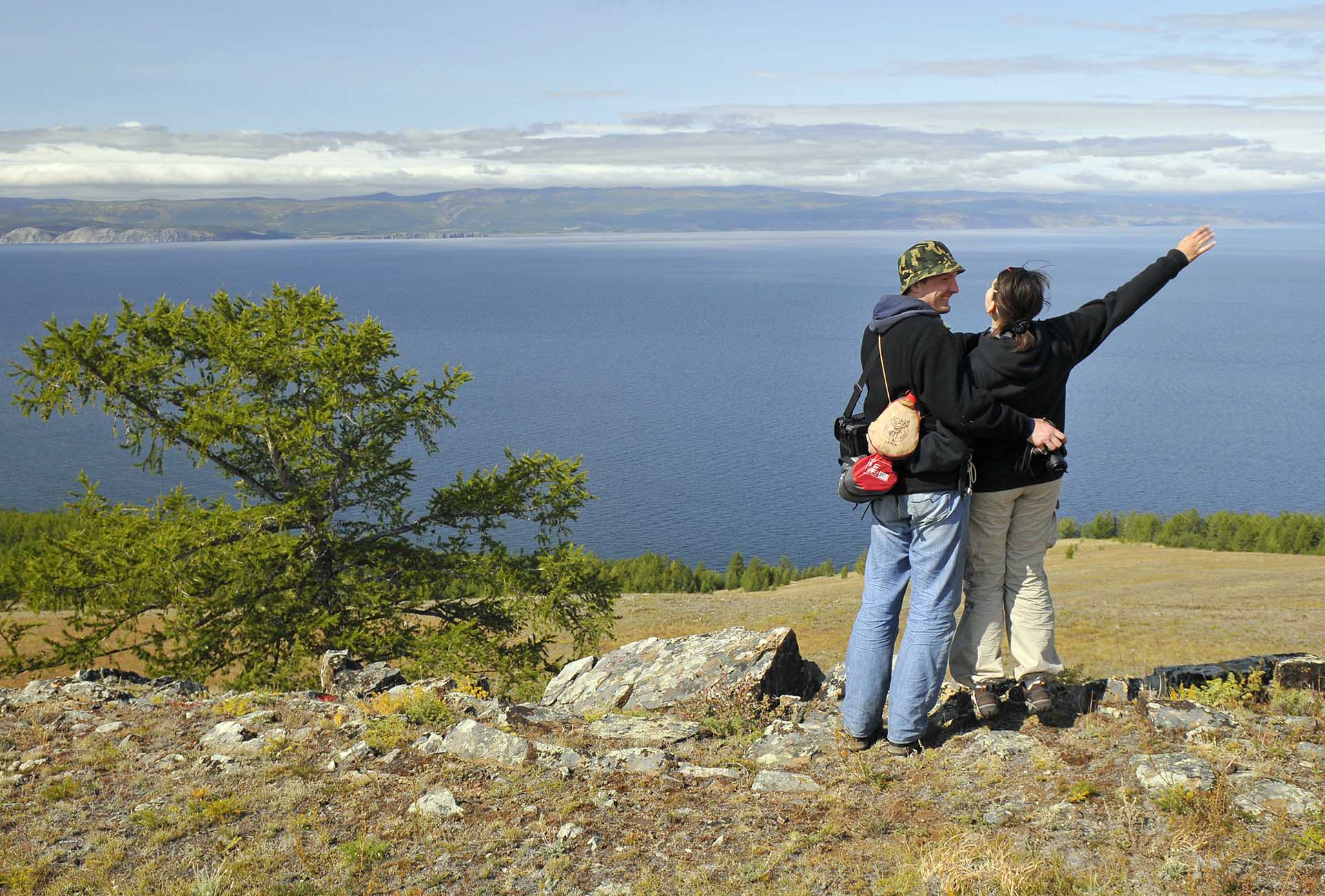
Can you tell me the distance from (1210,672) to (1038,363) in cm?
369

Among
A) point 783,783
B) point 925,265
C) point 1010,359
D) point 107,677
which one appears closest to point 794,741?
point 783,783

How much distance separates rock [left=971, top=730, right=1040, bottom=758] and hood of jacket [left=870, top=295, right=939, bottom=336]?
2749 millimetres

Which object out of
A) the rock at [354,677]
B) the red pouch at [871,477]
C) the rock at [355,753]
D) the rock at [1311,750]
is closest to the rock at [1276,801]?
the rock at [1311,750]

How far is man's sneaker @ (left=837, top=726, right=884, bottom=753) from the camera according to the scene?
20.2 feet

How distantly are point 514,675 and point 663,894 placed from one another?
10.2 m

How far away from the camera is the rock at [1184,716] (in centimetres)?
612

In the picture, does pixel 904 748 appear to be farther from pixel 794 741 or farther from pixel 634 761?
pixel 634 761

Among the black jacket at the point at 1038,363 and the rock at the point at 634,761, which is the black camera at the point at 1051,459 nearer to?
the black jacket at the point at 1038,363

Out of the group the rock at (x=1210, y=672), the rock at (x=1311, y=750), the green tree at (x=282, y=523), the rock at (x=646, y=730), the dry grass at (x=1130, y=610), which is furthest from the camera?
the dry grass at (x=1130, y=610)

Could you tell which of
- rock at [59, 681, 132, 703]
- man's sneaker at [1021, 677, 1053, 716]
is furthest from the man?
rock at [59, 681, 132, 703]

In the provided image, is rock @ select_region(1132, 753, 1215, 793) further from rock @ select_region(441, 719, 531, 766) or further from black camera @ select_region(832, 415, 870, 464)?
rock @ select_region(441, 719, 531, 766)

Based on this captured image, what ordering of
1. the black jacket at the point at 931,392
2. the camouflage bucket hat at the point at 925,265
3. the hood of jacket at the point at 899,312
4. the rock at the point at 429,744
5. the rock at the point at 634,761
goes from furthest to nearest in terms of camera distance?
the rock at the point at 429,744 → the rock at the point at 634,761 → the camouflage bucket hat at the point at 925,265 → the hood of jacket at the point at 899,312 → the black jacket at the point at 931,392

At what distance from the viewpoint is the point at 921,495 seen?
17.9ft

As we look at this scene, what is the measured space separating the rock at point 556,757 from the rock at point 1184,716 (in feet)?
12.5
